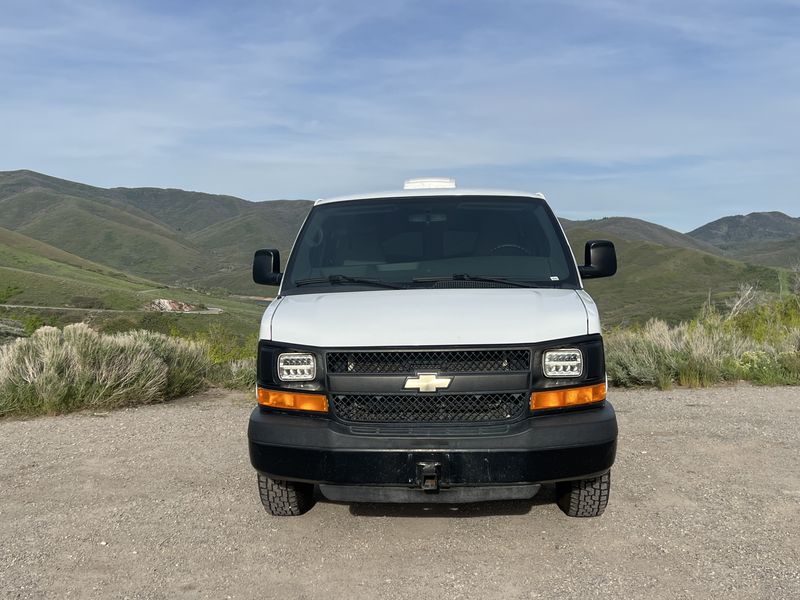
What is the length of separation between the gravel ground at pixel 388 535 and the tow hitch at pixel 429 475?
18.3 inches

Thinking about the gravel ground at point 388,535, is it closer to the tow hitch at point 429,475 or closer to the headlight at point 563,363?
the tow hitch at point 429,475

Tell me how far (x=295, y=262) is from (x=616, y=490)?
2743mm

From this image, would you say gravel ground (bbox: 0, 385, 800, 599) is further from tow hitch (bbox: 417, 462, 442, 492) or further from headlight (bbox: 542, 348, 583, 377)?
headlight (bbox: 542, 348, 583, 377)

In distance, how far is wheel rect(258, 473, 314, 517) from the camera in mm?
4543

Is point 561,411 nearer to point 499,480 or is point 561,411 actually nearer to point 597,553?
point 499,480

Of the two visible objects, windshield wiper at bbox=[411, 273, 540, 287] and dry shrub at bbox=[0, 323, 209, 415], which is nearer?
windshield wiper at bbox=[411, 273, 540, 287]

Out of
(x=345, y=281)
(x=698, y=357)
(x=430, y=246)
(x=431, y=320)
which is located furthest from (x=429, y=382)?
(x=698, y=357)

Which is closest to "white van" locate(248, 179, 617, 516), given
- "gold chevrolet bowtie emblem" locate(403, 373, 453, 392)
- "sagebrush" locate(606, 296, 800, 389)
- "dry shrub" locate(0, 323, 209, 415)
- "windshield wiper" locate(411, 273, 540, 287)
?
"gold chevrolet bowtie emblem" locate(403, 373, 453, 392)

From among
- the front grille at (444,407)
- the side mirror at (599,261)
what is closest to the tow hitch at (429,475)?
the front grille at (444,407)

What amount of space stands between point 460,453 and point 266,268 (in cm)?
222

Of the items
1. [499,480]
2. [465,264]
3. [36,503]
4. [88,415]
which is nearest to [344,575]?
[499,480]

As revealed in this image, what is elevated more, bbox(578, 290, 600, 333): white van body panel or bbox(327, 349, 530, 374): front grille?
bbox(578, 290, 600, 333): white van body panel

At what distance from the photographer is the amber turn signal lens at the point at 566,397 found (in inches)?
155

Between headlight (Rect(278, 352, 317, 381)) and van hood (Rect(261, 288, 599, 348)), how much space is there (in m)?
0.08
